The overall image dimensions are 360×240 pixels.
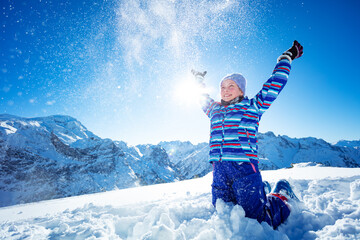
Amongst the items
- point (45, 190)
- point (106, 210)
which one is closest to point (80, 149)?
point (45, 190)

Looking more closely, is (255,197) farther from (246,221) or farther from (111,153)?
(111,153)

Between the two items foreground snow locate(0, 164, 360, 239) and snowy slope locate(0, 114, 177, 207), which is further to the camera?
snowy slope locate(0, 114, 177, 207)

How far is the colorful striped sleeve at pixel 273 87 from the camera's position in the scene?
7.49 feet

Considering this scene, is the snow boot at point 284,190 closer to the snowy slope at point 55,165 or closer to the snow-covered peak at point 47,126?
the snowy slope at point 55,165

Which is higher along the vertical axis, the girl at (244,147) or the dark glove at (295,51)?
the dark glove at (295,51)

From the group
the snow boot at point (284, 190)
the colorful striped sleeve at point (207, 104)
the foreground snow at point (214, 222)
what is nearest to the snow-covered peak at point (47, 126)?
the foreground snow at point (214, 222)

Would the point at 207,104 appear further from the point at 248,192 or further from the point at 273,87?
the point at 248,192

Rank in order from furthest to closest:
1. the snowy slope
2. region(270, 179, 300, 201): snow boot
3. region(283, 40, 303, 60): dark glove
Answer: the snowy slope → region(283, 40, 303, 60): dark glove → region(270, 179, 300, 201): snow boot

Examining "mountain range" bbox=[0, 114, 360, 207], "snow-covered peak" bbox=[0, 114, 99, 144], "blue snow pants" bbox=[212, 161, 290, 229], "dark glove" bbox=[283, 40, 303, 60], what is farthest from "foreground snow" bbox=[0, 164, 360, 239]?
"snow-covered peak" bbox=[0, 114, 99, 144]

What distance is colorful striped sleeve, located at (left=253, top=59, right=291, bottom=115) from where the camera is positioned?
228cm

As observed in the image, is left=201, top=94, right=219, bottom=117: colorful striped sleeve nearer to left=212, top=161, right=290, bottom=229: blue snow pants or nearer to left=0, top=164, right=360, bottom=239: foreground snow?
left=212, top=161, right=290, bottom=229: blue snow pants

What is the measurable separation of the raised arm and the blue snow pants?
32.7 inches

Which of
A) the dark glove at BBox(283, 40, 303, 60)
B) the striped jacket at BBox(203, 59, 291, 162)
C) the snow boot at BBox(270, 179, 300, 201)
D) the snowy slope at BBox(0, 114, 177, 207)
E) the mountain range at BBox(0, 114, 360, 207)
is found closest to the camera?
the striped jacket at BBox(203, 59, 291, 162)

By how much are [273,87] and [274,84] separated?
0.04 m
